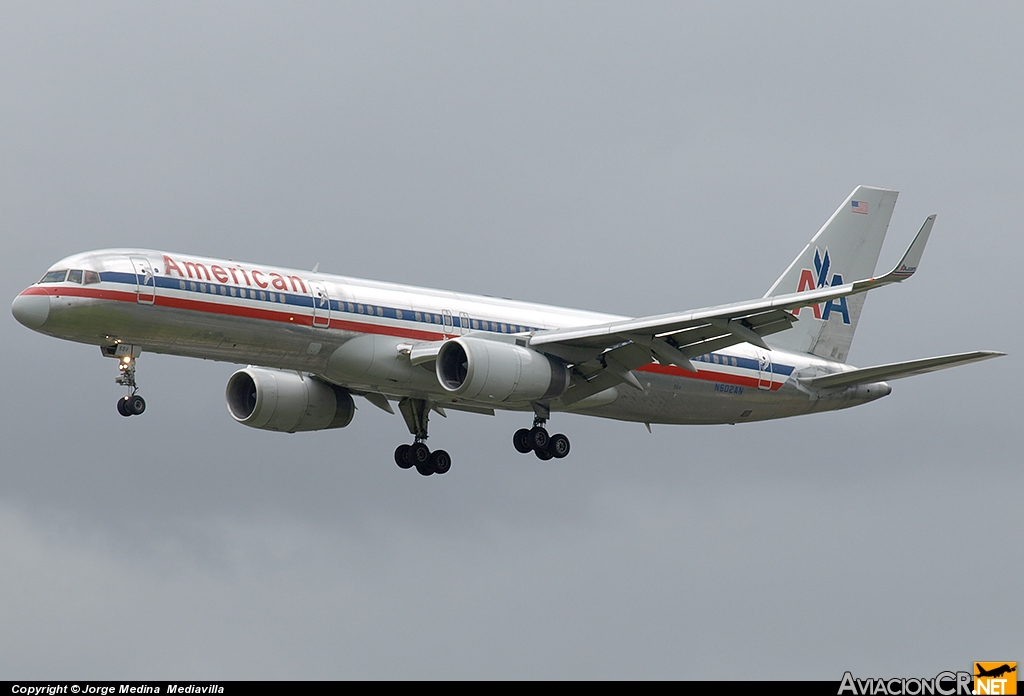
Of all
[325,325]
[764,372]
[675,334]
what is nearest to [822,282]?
[764,372]

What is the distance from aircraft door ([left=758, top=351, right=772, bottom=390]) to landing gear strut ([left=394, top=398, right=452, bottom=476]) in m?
9.93

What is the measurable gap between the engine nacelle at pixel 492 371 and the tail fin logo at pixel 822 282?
39.6ft

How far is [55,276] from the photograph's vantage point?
1620 inches

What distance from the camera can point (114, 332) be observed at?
41.0m

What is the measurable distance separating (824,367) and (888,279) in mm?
12482

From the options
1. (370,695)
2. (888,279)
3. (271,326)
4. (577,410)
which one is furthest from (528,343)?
(370,695)

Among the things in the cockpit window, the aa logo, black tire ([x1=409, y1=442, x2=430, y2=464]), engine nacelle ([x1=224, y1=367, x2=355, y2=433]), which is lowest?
the aa logo

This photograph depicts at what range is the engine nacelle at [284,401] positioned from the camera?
48.8m

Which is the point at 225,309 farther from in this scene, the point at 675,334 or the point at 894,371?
the point at 894,371

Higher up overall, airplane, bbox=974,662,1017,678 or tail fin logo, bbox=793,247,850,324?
tail fin logo, bbox=793,247,850,324

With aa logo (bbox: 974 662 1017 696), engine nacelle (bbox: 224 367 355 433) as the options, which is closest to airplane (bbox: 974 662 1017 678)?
aa logo (bbox: 974 662 1017 696)

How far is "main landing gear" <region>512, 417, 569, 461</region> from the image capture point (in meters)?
47.0

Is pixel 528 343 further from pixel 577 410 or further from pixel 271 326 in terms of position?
pixel 271 326

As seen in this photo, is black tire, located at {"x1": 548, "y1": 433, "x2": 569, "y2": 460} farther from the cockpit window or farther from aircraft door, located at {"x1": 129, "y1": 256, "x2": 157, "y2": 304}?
the cockpit window
